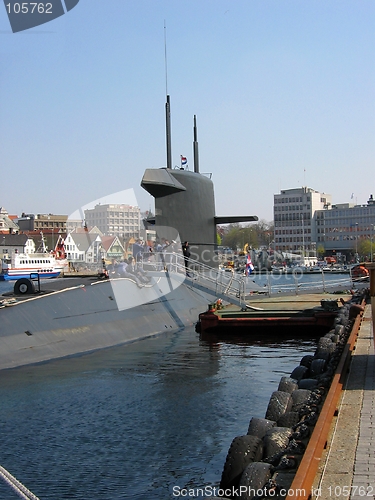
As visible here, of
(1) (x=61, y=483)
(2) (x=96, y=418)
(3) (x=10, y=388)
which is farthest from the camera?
(3) (x=10, y=388)

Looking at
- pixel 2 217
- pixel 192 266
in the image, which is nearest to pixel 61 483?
pixel 192 266

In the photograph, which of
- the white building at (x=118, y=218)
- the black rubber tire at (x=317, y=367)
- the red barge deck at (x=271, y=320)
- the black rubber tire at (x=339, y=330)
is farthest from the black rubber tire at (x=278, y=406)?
the white building at (x=118, y=218)

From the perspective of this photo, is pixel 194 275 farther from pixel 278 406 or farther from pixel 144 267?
pixel 278 406

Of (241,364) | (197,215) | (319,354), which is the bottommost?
(241,364)

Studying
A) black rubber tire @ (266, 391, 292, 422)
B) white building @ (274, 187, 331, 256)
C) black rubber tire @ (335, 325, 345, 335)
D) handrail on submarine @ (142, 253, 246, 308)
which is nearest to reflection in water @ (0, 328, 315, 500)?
black rubber tire @ (266, 391, 292, 422)

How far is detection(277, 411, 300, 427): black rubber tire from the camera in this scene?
582 centimetres

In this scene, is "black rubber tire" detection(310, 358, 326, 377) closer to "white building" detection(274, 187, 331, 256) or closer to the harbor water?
the harbor water

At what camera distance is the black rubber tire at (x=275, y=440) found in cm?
508

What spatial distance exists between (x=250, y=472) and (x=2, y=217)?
372 ft

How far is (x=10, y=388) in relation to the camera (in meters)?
10.8

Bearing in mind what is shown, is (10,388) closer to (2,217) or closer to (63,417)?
(63,417)

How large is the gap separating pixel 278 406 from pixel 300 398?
319 mm

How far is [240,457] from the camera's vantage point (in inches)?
202

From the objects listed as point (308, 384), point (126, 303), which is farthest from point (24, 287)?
point (308, 384)
